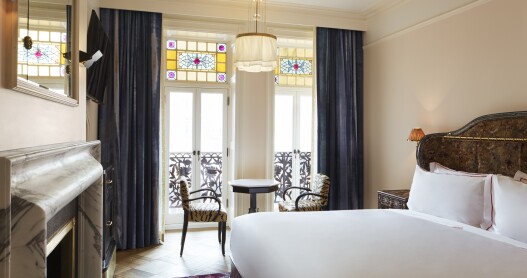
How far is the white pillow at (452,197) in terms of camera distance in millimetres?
2760

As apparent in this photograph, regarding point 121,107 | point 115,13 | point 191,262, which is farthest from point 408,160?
point 115,13

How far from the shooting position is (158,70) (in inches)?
175

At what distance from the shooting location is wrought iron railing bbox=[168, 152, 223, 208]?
16.8 feet

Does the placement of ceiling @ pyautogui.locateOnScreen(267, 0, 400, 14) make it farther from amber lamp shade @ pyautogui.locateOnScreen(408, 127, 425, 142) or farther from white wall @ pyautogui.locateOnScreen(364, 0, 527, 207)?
amber lamp shade @ pyautogui.locateOnScreen(408, 127, 425, 142)

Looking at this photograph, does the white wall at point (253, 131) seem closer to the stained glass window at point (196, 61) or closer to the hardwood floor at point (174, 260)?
the stained glass window at point (196, 61)

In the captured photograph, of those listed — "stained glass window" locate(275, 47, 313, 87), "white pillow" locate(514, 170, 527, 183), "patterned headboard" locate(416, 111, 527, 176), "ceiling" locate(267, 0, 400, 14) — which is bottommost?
"white pillow" locate(514, 170, 527, 183)

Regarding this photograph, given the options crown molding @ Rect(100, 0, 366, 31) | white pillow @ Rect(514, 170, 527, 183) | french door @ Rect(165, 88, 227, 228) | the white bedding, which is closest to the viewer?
the white bedding

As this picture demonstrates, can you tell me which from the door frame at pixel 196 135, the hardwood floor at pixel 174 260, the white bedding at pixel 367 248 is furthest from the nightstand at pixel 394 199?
the door frame at pixel 196 135

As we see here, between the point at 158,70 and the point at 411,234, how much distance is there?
10.9 ft

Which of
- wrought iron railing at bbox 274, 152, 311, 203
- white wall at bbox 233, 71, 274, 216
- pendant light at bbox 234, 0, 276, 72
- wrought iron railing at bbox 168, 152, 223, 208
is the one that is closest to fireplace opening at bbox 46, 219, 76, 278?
pendant light at bbox 234, 0, 276, 72

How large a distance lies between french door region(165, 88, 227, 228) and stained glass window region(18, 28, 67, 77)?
310 centimetres

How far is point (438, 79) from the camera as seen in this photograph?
151 inches

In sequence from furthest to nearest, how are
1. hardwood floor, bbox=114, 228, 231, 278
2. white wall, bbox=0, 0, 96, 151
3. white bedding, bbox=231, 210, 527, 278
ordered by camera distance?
hardwood floor, bbox=114, 228, 231, 278
white bedding, bbox=231, 210, 527, 278
white wall, bbox=0, 0, 96, 151

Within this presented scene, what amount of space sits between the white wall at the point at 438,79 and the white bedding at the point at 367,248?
1240 millimetres
